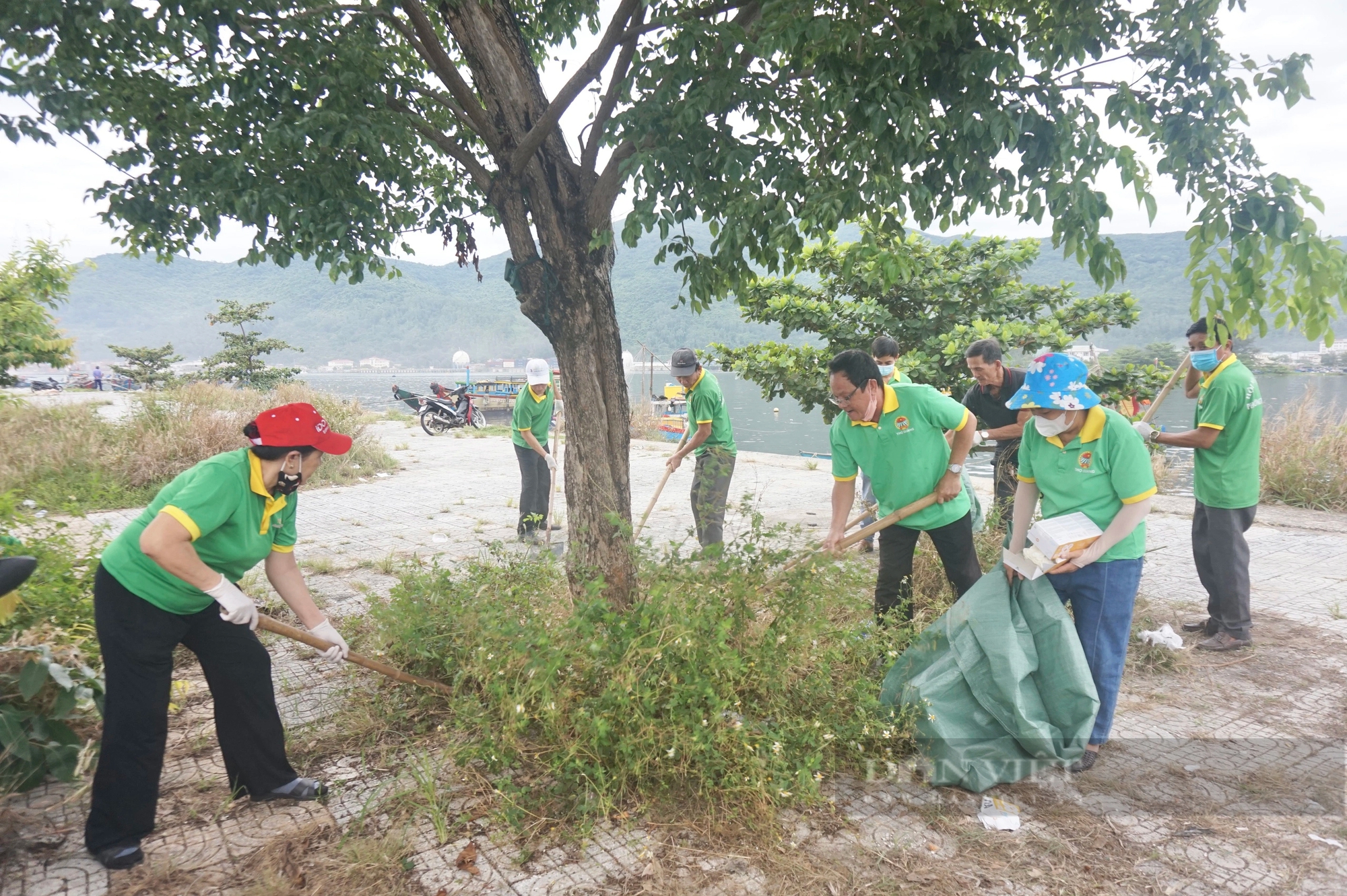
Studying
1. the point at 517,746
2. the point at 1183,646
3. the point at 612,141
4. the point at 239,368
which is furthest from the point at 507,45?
the point at 239,368

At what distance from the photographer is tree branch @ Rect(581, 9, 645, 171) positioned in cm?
379

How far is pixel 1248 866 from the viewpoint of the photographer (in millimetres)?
2451

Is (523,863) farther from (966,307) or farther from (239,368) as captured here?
(239,368)

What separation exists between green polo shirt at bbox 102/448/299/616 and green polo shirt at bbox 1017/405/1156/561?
3.04m

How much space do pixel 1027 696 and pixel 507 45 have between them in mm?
3834

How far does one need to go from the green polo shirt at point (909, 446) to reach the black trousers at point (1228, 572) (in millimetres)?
1783

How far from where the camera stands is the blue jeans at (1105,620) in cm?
310

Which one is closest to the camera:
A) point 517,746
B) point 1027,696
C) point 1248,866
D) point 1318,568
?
point 1248,866

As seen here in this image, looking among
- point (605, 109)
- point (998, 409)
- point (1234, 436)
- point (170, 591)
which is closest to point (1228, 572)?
point (1234, 436)

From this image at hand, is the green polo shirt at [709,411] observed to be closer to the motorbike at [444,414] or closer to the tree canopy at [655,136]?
the tree canopy at [655,136]

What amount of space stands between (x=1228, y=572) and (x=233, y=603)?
495 centimetres

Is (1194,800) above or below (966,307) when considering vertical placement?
below

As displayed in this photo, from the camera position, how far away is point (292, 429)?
101 inches

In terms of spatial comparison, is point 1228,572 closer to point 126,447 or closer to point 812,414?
point 126,447
